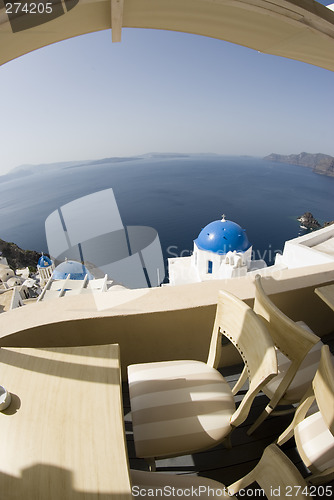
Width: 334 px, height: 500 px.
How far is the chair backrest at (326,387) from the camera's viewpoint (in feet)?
2.51

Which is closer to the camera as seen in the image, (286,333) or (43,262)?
(286,333)

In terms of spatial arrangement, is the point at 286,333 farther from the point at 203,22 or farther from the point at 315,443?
the point at 203,22

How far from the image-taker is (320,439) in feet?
3.40

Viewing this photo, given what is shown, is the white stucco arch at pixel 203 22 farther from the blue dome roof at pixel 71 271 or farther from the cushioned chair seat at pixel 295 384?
the blue dome roof at pixel 71 271

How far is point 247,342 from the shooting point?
1131mm

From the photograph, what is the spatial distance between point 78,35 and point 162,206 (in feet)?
158

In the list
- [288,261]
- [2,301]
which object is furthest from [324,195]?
[2,301]

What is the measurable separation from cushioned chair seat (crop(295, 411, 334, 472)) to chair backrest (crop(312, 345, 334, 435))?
249 mm

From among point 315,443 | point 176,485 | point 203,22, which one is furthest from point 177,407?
point 203,22

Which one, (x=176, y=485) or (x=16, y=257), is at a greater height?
(x=176, y=485)

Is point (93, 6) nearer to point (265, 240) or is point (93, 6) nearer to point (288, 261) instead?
point (288, 261)

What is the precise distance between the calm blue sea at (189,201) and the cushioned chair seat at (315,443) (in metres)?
22.0

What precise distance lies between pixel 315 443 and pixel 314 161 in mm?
82882

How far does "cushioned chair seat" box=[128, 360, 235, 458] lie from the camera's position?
3.53 ft
